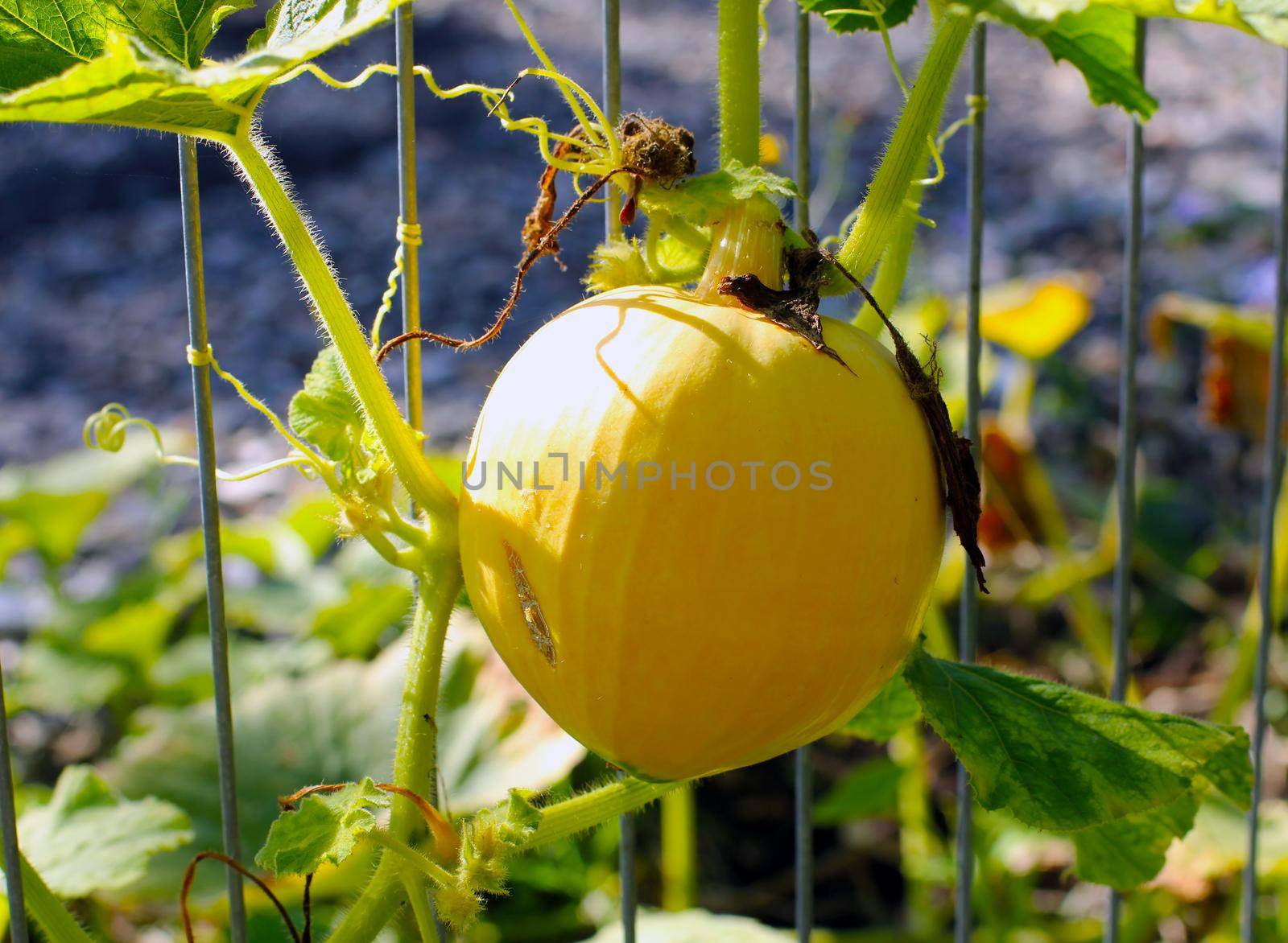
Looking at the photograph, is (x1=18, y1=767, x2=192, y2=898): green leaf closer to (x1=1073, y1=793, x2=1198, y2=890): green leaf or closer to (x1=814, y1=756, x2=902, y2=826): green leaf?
(x1=1073, y1=793, x2=1198, y2=890): green leaf

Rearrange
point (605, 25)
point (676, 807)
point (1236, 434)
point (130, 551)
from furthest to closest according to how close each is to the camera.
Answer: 1. point (1236, 434)
2. point (130, 551)
3. point (676, 807)
4. point (605, 25)

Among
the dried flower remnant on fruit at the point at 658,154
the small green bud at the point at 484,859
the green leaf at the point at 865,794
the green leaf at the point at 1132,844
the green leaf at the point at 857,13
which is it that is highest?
the green leaf at the point at 857,13

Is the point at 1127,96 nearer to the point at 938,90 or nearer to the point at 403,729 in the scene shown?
the point at 938,90

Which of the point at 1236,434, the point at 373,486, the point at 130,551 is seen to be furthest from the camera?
the point at 1236,434

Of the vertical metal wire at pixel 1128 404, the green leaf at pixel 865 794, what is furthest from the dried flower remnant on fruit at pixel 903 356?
Answer: the green leaf at pixel 865 794

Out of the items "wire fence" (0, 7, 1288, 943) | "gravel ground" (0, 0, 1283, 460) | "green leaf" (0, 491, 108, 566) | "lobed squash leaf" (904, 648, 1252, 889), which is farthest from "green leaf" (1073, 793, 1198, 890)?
"gravel ground" (0, 0, 1283, 460)

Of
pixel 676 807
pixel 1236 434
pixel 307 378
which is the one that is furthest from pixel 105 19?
pixel 1236 434

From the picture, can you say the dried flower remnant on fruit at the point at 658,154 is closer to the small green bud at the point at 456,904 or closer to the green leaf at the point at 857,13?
the green leaf at the point at 857,13

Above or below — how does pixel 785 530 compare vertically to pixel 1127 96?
below
